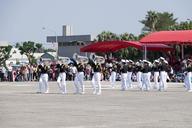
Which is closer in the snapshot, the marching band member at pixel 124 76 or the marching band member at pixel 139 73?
the marching band member at pixel 124 76

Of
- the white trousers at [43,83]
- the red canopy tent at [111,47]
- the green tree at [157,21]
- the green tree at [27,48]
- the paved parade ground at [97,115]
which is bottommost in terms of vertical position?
the paved parade ground at [97,115]

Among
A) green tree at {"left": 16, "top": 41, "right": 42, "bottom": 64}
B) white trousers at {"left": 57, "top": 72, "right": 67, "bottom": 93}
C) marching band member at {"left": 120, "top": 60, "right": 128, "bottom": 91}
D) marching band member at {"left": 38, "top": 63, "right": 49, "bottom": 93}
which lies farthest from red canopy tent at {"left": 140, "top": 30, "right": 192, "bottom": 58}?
green tree at {"left": 16, "top": 41, "right": 42, "bottom": 64}

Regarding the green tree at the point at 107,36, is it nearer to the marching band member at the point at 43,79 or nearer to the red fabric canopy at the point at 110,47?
the red fabric canopy at the point at 110,47

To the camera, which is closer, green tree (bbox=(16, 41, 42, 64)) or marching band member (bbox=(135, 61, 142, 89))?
marching band member (bbox=(135, 61, 142, 89))

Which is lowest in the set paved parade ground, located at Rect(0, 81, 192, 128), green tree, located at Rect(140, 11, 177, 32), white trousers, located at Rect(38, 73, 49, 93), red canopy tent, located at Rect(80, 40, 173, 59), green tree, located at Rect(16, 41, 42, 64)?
paved parade ground, located at Rect(0, 81, 192, 128)

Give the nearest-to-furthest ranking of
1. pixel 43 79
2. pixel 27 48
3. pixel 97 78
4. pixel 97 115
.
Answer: pixel 97 115, pixel 97 78, pixel 43 79, pixel 27 48

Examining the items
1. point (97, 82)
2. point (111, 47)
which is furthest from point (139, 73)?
point (111, 47)

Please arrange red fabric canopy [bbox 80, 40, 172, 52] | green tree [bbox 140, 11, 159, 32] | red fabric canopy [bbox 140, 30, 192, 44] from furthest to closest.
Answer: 1. green tree [bbox 140, 11, 159, 32]
2. red fabric canopy [bbox 80, 40, 172, 52]
3. red fabric canopy [bbox 140, 30, 192, 44]

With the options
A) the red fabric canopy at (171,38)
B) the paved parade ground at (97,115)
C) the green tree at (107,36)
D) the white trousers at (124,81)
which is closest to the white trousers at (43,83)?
the white trousers at (124,81)

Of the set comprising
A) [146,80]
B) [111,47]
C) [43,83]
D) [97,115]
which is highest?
[111,47]

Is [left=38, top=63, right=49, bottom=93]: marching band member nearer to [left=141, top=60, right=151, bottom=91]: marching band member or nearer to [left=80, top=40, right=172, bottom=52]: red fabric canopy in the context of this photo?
[left=141, top=60, right=151, bottom=91]: marching band member

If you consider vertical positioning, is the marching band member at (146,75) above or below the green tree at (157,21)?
below

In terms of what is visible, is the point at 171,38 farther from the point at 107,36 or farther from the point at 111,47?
the point at 107,36

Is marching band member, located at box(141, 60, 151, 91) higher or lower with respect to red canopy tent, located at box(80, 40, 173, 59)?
lower
